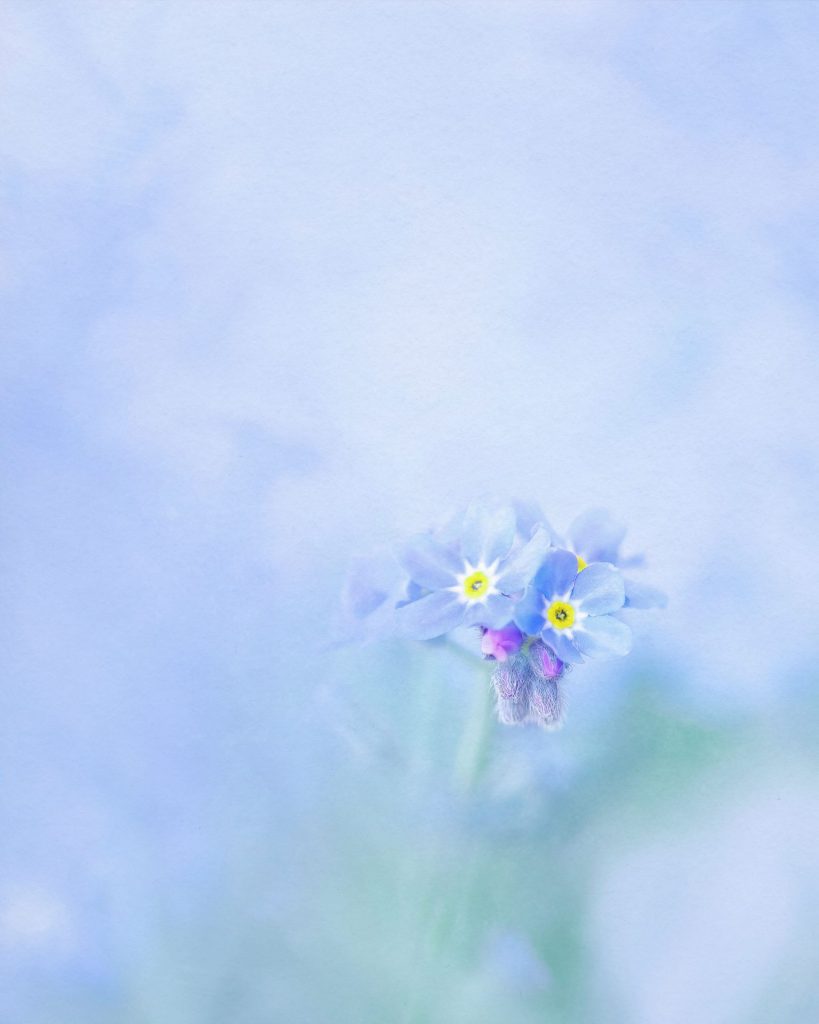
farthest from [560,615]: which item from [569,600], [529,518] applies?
[529,518]

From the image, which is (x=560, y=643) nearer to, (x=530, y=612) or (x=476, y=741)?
(x=530, y=612)

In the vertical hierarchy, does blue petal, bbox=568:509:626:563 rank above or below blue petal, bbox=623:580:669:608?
above

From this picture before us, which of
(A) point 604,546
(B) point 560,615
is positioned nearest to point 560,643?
(B) point 560,615

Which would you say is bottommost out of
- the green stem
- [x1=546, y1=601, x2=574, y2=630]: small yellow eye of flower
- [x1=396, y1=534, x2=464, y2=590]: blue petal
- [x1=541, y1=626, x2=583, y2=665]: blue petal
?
the green stem

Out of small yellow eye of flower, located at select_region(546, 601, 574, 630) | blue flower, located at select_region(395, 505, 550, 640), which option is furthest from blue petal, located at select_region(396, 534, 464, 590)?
small yellow eye of flower, located at select_region(546, 601, 574, 630)

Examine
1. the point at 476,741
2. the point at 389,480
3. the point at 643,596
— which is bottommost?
the point at 476,741

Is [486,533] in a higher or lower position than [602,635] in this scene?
higher

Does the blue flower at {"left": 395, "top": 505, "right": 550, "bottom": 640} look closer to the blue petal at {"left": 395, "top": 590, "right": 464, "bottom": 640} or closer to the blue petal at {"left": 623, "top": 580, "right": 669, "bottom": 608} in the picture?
the blue petal at {"left": 395, "top": 590, "right": 464, "bottom": 640}

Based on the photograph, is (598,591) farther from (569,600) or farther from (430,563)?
(430,563)
